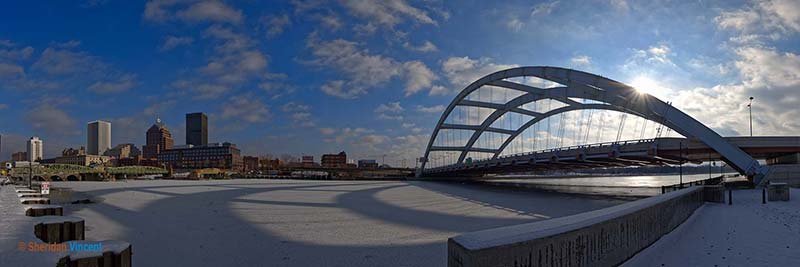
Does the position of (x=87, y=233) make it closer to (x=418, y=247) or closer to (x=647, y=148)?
(x=418, y=247)

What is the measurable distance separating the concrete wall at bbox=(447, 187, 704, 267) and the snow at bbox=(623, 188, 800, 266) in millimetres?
507

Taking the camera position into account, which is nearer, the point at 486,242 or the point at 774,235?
the point at 486,242

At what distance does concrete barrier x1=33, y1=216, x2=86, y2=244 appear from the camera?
6.23 meters

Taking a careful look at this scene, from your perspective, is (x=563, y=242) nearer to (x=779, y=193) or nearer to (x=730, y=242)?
(x=730, y=242)

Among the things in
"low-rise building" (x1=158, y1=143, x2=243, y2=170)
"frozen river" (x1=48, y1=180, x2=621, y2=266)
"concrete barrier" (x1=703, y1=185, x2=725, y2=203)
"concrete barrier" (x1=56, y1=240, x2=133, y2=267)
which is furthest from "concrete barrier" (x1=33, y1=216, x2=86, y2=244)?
"low-rise building" (x1=158, y1=143, x2=243, y2=170)

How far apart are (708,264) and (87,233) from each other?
1579 centimetres

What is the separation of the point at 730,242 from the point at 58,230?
13953mm

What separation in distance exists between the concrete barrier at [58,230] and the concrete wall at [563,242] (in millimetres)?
6121

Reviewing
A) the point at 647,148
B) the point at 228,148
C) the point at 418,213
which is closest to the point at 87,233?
the point at 418,213

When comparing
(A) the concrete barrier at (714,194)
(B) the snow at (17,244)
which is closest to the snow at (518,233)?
(B) the snow at (17,244)

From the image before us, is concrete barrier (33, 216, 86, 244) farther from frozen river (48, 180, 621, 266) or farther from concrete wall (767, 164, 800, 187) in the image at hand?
concrete wall (767, 164, 800, 187)

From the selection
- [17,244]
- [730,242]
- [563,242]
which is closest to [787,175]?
[730,242]

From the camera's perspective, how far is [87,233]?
1180cm

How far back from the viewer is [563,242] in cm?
513
